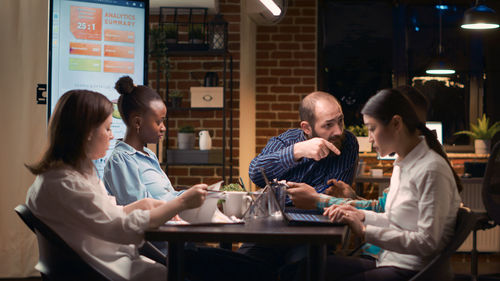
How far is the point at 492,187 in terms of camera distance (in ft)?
15.3

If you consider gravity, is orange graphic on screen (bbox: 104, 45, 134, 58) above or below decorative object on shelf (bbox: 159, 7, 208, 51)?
below

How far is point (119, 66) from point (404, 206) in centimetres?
232

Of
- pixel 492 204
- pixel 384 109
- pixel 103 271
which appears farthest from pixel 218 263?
pixel 492 204

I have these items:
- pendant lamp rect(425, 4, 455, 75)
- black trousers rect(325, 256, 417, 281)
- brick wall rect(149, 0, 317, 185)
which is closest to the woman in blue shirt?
black trousers rect(325, 256, 417, 281)

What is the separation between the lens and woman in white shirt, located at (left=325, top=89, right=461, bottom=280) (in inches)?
71.1

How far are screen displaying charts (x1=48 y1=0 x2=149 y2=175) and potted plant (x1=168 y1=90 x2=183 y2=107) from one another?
1.47 m

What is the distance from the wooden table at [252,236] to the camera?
167 centimetres

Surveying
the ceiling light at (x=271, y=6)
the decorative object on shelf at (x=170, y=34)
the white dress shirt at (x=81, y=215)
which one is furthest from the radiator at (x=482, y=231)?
the white dress shirt at (x=81, y=215)

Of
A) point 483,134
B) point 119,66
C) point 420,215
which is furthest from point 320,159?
point 483,134

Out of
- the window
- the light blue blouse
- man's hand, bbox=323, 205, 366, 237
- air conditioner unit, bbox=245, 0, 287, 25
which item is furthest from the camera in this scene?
the window

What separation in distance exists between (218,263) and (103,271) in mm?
432

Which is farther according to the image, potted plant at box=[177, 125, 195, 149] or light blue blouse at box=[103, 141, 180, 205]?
potted plant at box=[177, 125, 195, 149]

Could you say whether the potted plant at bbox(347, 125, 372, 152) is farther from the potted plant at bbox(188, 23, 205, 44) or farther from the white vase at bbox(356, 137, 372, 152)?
the potted plant at bbox(188, 23, 205, 44)

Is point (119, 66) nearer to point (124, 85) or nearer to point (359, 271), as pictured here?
point (124, 85)
